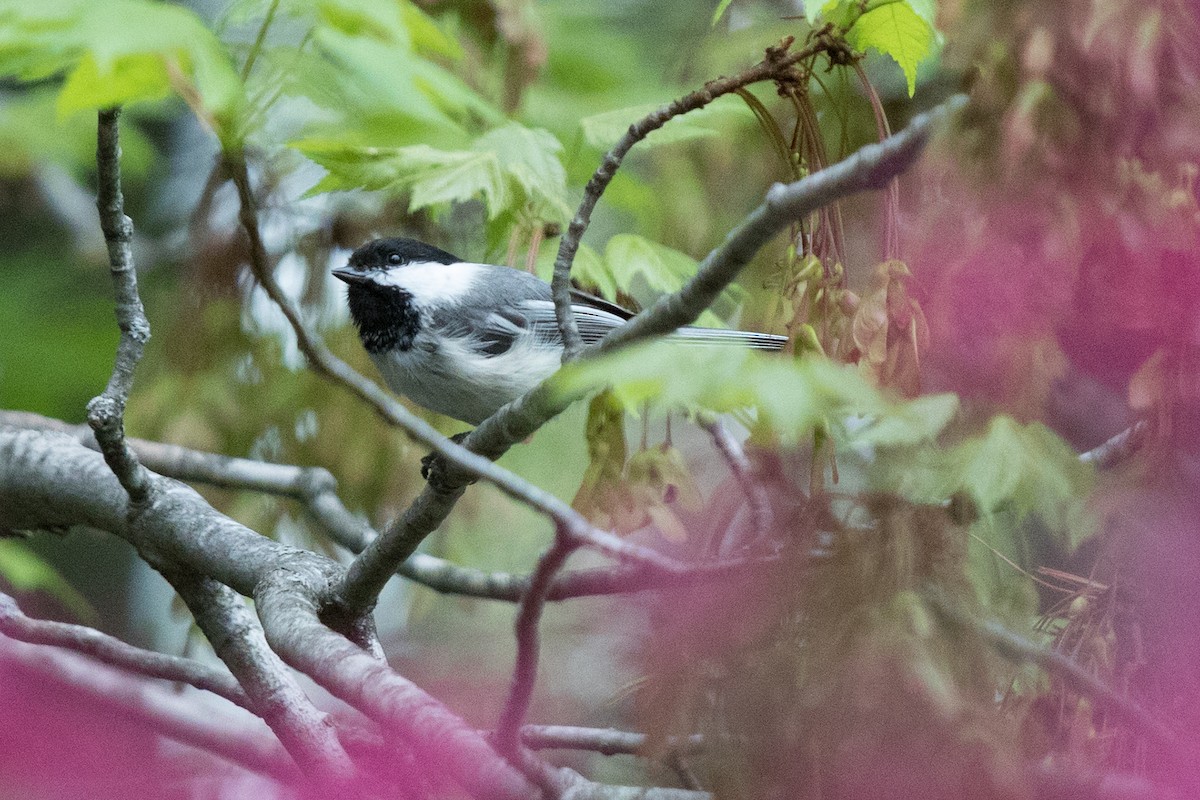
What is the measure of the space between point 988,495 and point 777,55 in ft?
1.98

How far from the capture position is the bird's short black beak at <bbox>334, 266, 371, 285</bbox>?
2346 mm

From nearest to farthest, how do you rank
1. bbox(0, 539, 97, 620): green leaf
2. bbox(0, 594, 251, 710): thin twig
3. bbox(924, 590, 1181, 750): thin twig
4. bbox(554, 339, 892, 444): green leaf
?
1. bbox(554, 339, 892, 444): green leaf
2. bbox(924, 590, 1181, 750): thin twig
3. bbox(0, 594, 251, 710): thin twig
4. bbox(0, 539, 97, 620): green leaf

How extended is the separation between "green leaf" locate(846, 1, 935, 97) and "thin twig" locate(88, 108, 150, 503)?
0.99m

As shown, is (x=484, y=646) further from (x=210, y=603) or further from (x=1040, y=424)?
(x=1040, y=424)

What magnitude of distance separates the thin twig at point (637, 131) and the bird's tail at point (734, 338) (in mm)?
141

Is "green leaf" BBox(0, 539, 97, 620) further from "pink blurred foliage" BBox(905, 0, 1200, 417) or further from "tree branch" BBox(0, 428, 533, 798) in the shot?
"pink blurred foliage" BBox(905, 0, 1200, 417)

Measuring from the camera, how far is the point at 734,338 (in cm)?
174

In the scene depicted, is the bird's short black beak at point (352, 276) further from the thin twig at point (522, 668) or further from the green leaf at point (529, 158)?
the thin twig at point (522, 668)

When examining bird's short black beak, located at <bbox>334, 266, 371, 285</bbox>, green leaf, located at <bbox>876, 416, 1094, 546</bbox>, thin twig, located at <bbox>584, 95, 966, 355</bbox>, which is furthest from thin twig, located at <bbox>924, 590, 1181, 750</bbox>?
bird's short black beak, located at <bbox>334, 266, 371, 285</bbox>

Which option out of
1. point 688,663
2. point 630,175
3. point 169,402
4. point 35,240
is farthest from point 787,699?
point 35,240

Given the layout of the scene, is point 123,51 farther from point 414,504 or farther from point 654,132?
point 654,132

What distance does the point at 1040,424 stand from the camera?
1021 mm

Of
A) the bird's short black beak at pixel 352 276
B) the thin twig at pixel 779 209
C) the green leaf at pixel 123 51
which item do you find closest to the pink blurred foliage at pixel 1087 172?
the thin twig at pixel 779 209

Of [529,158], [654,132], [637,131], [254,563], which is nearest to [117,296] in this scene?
[254,563]
